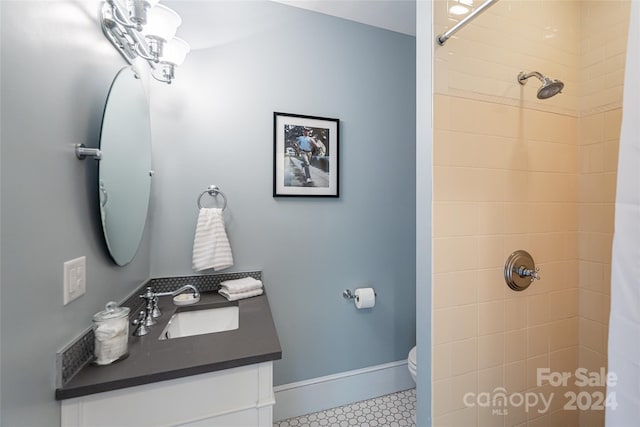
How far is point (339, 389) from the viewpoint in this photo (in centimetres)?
182

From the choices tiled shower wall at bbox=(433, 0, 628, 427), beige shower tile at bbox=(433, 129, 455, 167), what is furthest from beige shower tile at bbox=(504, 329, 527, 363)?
beige shower tile at bbox=(433, 129, 455, 167)

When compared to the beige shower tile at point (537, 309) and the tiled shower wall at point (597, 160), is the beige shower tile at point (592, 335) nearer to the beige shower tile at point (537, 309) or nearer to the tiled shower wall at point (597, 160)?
the tiled shower wall at point (597, 160)

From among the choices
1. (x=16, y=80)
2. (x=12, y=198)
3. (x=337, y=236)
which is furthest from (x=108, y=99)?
(x=337, y=236)

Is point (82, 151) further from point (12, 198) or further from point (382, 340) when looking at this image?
point (382, 340)

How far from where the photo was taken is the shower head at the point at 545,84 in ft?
3.21

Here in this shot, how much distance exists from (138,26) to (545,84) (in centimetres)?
148

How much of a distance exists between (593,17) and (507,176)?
865 millimetres

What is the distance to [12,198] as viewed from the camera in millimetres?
603

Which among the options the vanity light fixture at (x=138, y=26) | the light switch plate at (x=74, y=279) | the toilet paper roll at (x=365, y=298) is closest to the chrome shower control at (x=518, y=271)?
the toilet paper roll at (x=365, y=298)

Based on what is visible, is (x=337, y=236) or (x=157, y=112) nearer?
(x=157, y=112)

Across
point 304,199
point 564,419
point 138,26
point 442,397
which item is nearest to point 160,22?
point 138,26

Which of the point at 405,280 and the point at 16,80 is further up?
the point at 16,80

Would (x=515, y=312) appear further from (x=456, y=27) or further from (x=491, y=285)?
(x=456, y=27)

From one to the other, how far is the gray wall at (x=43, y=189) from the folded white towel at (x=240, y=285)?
0.57 meters
